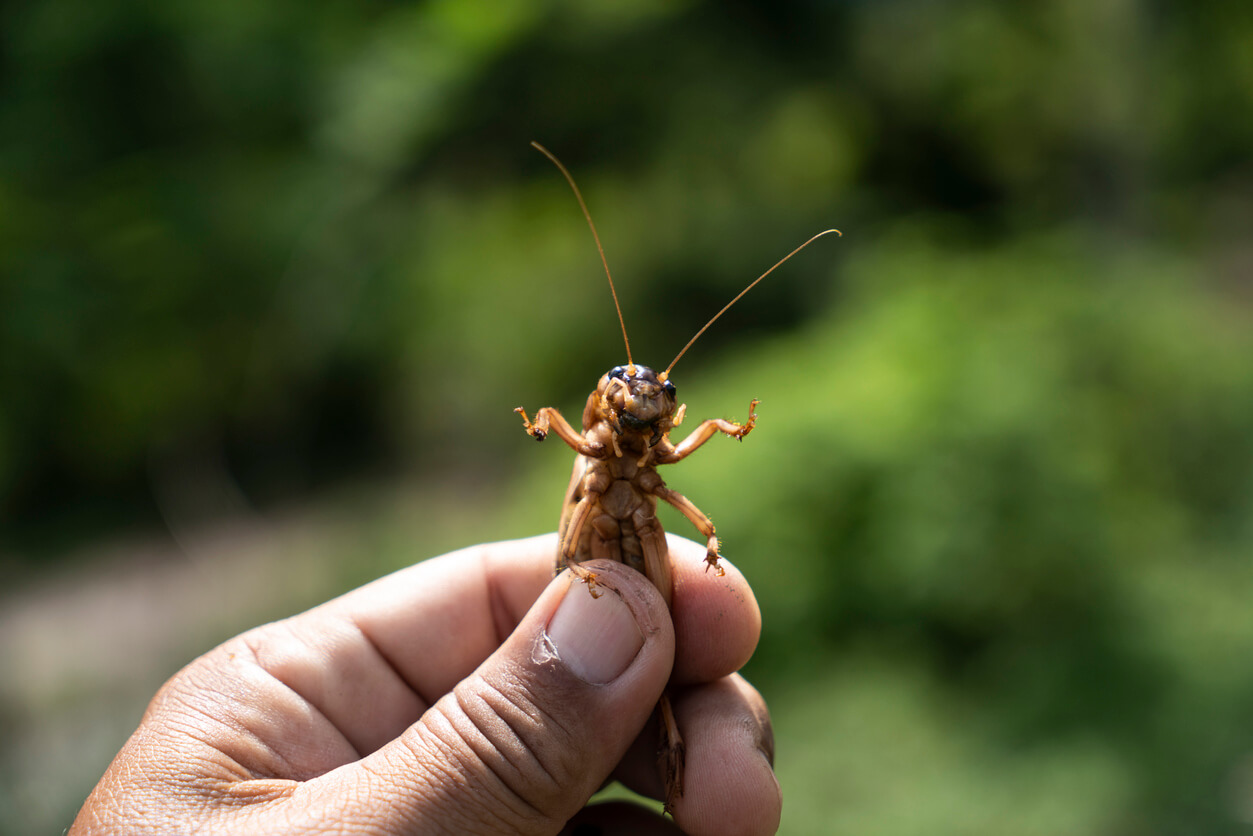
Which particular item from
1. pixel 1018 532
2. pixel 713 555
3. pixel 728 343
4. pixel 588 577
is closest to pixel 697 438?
pixel 713 555

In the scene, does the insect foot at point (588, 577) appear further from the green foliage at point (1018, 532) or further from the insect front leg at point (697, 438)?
the green foliage at point (1018, 532)

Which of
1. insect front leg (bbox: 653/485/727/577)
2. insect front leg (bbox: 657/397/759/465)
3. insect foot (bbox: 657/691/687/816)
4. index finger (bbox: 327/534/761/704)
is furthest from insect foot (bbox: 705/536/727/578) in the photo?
insect foot (bbox: 657/691/687/816)

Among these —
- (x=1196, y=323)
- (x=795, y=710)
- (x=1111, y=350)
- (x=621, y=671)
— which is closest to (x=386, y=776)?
(x=621, y=671)

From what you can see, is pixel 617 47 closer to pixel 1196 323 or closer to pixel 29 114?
pixel 1196 323

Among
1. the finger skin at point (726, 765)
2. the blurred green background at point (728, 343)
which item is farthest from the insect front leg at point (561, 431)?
the blurred green background at point (728, 343)

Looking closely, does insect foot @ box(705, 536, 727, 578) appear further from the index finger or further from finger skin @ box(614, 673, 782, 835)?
finger skin @ box(614, 673, 782, 835)
